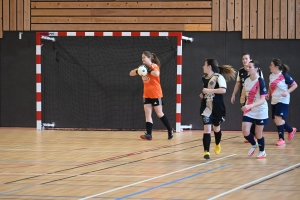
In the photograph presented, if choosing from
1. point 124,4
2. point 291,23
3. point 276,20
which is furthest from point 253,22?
point 124,4

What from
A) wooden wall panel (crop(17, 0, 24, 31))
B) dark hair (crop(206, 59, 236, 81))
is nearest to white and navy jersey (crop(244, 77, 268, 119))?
dark hair (crop(206, 59, 236, 81))

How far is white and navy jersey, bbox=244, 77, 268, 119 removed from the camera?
9.94 meters

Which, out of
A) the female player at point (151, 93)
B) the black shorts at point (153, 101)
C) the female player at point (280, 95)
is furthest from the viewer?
the black shorts at point (153, 101)

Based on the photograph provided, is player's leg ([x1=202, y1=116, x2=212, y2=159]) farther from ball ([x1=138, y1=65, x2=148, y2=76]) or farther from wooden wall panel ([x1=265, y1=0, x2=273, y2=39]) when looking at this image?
wooden wall panel ([x1=265, y1=0, x2=273, y2=39])

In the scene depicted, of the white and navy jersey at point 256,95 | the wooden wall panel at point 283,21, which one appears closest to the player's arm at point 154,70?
the white and navy jersey at point 256,95

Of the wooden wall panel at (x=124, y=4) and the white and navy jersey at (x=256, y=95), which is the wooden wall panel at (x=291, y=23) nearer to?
the wooden wall panel at (x=124, y=4)

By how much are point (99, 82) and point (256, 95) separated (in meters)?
6.80

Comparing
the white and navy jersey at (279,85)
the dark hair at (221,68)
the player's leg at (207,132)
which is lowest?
the player's leg at (207,132)

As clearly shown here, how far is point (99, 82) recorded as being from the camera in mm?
16109

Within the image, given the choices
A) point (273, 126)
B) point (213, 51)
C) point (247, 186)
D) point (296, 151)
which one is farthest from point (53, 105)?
point (247, 186)

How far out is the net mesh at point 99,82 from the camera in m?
16.0

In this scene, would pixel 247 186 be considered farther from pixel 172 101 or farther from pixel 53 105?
pixel 53 105

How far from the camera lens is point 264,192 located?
7000mm

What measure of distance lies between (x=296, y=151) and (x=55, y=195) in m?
5.84
